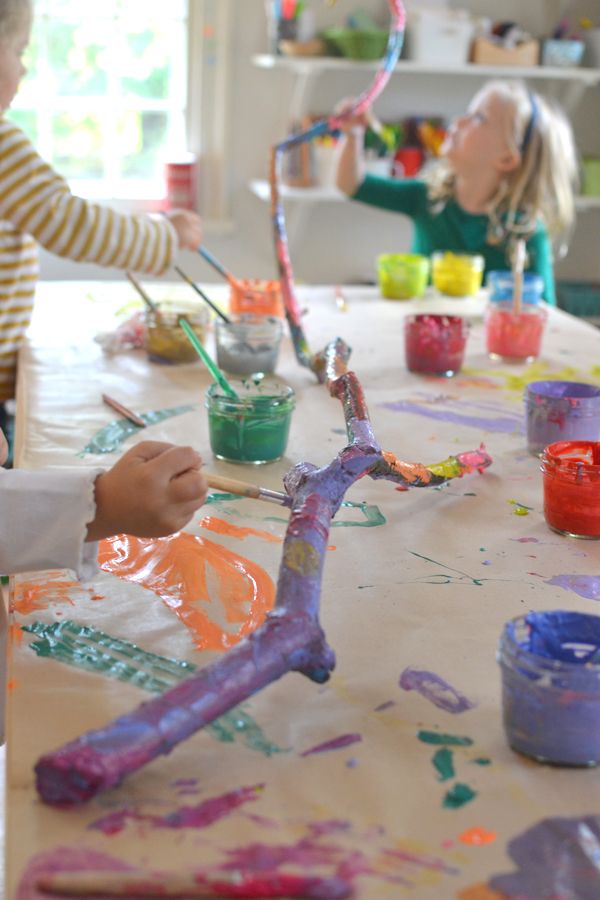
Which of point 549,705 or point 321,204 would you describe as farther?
point 321,204

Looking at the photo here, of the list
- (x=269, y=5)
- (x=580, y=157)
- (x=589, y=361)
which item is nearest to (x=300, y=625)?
(x=589, y=361)

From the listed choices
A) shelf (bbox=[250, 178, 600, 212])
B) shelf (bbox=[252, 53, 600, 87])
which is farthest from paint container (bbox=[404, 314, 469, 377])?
shelf (bbox=[252, 53, 600, 87])

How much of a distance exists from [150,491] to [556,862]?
1.36 ft

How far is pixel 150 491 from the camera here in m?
0.85

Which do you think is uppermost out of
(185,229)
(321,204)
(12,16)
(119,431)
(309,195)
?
(12,16)

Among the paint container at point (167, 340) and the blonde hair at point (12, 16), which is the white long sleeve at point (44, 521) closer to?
the paint container at point (167, 340)

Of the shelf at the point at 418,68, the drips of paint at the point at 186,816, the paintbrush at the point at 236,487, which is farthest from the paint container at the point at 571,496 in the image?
the shelf at the point at 418,68

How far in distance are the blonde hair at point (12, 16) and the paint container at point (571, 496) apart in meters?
1.01

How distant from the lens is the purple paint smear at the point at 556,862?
1.90 ft

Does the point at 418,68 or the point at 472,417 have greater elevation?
the point at 418,68

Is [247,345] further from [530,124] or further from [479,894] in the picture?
[530,124]

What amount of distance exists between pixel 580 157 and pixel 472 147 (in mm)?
1428

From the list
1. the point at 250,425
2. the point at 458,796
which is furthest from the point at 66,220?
the point at 458,796

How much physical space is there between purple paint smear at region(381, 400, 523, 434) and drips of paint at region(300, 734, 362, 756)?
0.77m
